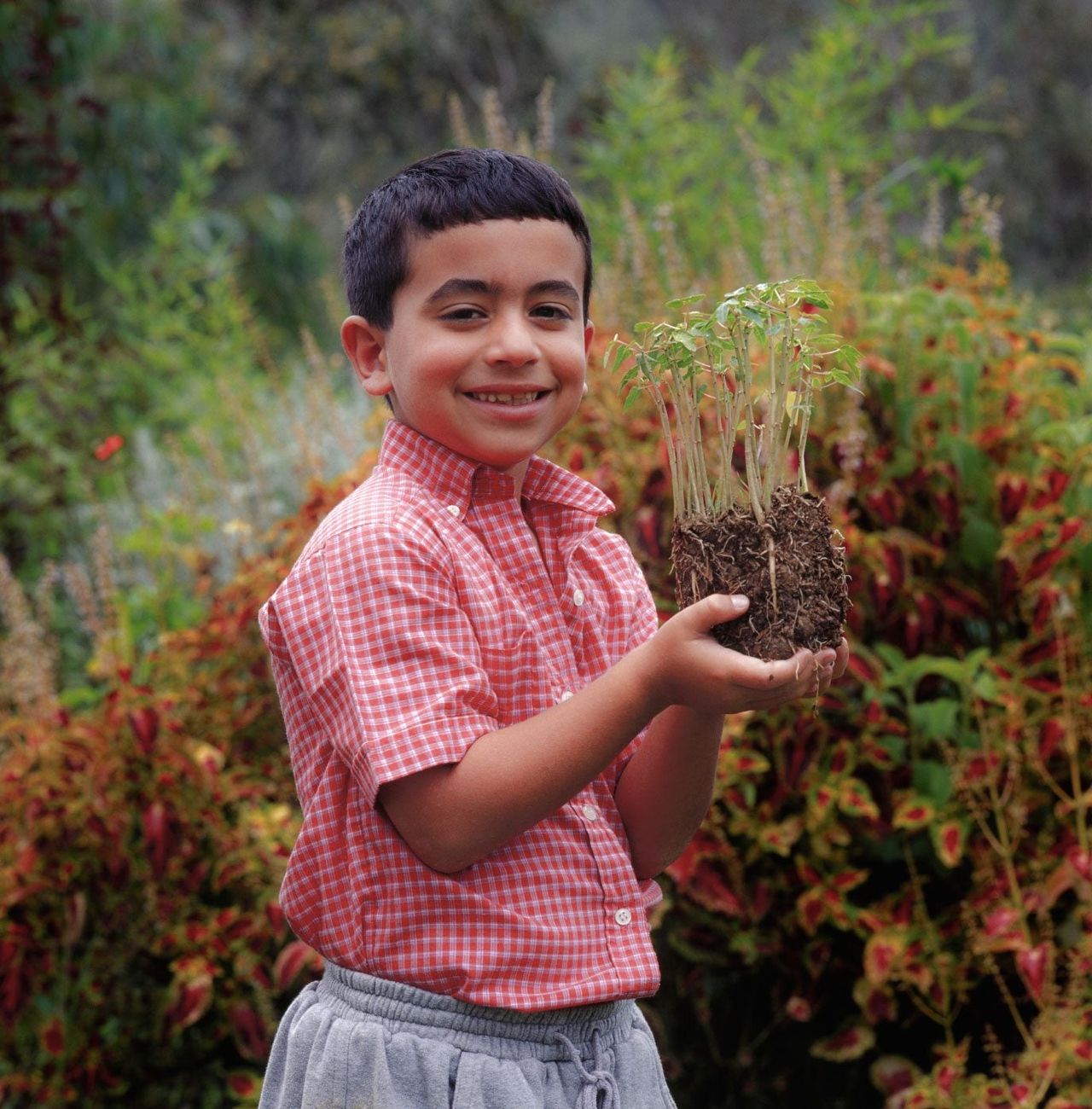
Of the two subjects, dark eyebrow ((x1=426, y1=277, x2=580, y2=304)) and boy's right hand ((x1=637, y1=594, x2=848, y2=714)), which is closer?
boy's right hand ((x1=637, y1=594, x2=848, y2=714))

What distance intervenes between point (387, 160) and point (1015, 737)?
461 inches

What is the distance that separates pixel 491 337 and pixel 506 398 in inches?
2.9

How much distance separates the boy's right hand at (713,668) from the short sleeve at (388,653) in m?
0.20

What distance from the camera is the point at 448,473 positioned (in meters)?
1.66

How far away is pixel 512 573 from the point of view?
1665 millimetres

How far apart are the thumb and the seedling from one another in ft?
0.10

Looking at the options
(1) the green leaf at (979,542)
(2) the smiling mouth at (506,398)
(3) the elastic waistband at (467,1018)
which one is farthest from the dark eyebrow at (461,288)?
(1) the green leaf at (979,542)

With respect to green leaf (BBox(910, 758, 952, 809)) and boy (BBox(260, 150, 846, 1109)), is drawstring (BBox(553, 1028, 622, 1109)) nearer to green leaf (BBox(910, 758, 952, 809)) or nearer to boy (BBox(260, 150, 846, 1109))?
boy (BBox(260, 150, 846, 1109))

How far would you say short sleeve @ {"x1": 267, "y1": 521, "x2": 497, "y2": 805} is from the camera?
1458 millimetres

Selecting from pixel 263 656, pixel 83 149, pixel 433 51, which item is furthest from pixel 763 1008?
pixel 433 51

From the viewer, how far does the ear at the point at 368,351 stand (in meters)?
1.73

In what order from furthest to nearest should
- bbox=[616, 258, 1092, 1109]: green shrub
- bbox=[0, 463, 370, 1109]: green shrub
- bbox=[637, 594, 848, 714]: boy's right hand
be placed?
1. bbox=[0, 463, 370, 1109]: green shrub
2. bbox=[616, 258, 1092, 1109]: green shrub
3. bbox=[637, 594, 848, 714]: boy's right hand

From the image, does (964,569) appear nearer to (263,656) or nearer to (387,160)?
(263,656)

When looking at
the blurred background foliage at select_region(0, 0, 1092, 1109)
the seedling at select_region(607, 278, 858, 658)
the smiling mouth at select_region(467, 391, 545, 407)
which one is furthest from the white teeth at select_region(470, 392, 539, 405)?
the blurred background foliage at select_region(0, 0, 1092, 1109)
